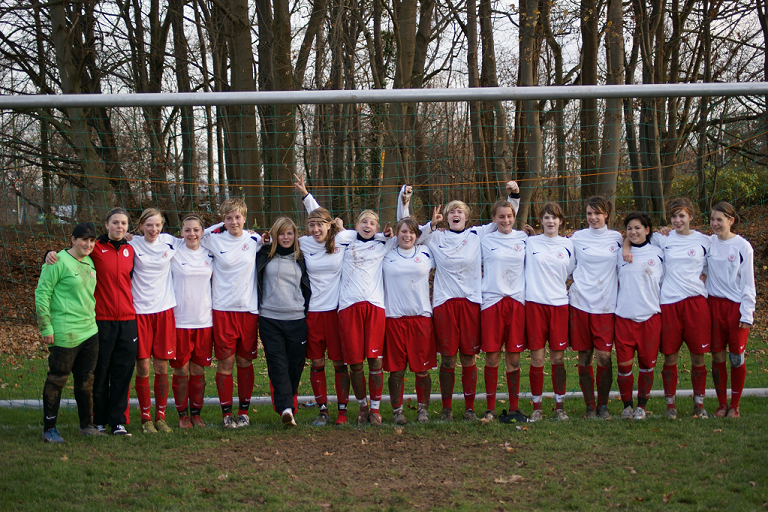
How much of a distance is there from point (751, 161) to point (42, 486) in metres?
7.92

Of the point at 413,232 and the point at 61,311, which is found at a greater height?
the point at 413,232

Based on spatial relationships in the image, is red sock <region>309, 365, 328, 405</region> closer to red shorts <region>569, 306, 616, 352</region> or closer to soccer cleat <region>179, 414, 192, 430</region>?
soccer cleat <region>179, 414, 192, 430</region>

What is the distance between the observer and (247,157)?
1049cm

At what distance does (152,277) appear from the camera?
5.08m

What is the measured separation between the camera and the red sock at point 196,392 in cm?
531

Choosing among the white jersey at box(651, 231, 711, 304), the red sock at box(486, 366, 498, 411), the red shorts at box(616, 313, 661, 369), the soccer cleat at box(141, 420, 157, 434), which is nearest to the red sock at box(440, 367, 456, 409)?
the red sock at box(486, 366, 498, 411)

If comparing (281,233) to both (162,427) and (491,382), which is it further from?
(491,382)

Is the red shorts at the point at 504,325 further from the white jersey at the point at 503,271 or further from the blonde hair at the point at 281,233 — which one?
the blonde hair at the point at 281,233

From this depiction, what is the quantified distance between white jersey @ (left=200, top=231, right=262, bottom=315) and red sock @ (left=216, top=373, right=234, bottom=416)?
1.92 feet

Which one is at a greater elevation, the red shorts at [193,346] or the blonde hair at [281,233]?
the blonde hair at [281,233]

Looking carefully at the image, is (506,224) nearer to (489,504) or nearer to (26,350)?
(489,504)

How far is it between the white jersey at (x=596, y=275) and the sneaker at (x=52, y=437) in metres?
4.30

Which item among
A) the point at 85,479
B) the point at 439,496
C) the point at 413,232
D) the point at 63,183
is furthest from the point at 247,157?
the point at 439,496

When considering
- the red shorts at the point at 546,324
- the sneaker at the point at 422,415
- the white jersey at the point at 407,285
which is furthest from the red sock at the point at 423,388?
the red shorts at the point at 546,324
